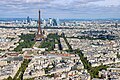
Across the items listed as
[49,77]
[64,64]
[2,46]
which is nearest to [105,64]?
[64,64]

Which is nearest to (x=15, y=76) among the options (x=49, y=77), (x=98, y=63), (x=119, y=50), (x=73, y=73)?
(x=49, y=77)

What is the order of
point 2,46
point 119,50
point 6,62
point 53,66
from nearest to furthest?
point 53,66, point 6,62, point 119,50, point 2,46

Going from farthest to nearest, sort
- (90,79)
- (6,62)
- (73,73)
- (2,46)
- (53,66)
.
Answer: (2,46) → (6,62) → (53,66) → (73,73) → (90,79)

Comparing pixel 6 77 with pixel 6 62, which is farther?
pixel 6 62

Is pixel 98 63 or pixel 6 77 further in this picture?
pixel 98 63

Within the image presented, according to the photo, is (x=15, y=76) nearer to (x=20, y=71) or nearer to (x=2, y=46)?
(x=20, y=71)

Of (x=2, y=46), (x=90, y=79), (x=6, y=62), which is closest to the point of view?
(x=90, y=79)

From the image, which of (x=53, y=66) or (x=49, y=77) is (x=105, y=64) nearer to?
(x=53, y=66)

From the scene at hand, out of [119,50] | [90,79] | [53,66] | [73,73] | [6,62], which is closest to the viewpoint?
→ [90,79]
